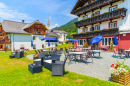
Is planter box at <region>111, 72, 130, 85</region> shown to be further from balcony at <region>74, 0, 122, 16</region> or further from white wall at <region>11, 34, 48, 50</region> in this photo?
white wall at <region>11, 34, 48, 50</region>

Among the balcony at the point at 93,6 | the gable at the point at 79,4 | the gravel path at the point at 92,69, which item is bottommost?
the gravel path at the point at 92,69

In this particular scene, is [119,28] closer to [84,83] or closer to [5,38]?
[84,83]

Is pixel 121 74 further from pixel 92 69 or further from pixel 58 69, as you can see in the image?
pixel 58 69

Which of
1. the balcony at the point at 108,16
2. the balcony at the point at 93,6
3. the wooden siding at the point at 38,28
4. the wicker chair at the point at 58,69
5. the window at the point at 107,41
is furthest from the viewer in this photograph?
the wooden siding at the point at 38,28

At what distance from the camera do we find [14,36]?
24.9 m

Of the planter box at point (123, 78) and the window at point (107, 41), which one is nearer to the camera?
the planter box at point (123, 78)

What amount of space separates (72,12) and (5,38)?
19676 millimetres

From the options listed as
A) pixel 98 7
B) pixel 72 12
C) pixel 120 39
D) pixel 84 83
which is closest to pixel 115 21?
pixel 120 39

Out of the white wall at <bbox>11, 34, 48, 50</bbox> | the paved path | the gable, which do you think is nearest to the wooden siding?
the white wall at <bbox>11, 34, 48, 50</bbox>

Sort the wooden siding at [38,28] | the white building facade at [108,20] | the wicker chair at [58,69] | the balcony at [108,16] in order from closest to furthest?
the wicker chair at [58,69] → the balcony at [108,16] → the white building facade at [108,20] → the wooden siding at [38,28]

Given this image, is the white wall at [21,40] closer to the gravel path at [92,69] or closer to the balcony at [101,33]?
the balcony at [101,33]

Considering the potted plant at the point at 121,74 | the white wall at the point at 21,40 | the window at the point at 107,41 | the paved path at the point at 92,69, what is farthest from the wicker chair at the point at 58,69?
the white wall at the point at 21,40

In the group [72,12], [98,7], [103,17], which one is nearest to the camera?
[103,17]

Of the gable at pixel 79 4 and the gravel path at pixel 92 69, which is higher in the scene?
the gable at pixel 79 4
